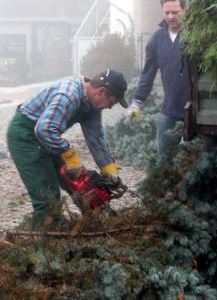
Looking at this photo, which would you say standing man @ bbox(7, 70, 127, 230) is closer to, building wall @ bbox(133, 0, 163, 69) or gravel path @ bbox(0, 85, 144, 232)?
gravel path @ bbox(0, 85, 144, 232)

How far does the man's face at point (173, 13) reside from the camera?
521cm

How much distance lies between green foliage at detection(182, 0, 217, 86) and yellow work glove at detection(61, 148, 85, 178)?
117cm

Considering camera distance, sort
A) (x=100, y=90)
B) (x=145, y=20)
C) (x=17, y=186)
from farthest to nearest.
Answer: (x=145, y=20)
(x=17, y=186)
(x=100, y=90)

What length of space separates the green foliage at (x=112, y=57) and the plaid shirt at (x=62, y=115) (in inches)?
488

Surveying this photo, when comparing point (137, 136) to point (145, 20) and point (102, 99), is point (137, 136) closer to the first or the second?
point (102, 99)

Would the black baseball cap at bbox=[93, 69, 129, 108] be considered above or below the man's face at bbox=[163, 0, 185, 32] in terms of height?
below

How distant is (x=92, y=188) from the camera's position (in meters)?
4.43

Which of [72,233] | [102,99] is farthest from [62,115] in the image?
[72,233]

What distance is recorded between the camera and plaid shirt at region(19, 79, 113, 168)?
4.37 metres

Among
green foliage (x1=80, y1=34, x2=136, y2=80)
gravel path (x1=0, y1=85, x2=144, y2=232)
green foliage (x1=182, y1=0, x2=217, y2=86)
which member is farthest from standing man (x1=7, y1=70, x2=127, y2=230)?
green foliage (x1=80, y1=34, x2=136, y2=80)

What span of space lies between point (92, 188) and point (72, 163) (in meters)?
0.25

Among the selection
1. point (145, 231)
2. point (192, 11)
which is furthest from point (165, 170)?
point (192, 11)

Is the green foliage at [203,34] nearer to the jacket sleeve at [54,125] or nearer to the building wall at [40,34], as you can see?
the jacket sleeve at [54,125]

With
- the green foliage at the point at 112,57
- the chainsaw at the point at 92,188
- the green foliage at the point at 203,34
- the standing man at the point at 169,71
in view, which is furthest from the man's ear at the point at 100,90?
the green foliage at the point at 112,57
